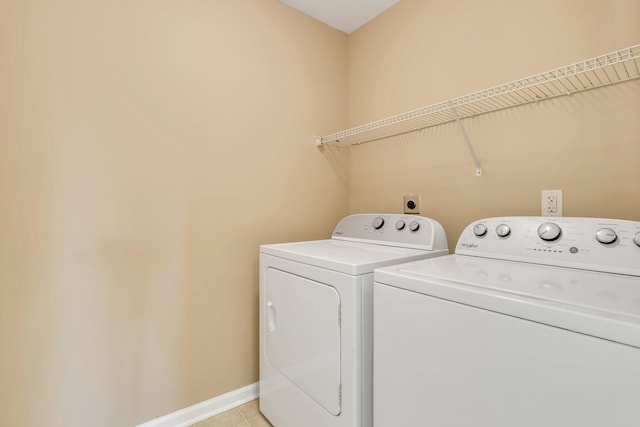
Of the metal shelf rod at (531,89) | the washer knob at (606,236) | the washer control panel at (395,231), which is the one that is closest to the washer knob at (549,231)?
the washer knob at (606,236)

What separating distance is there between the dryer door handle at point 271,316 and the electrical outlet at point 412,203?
0.96m

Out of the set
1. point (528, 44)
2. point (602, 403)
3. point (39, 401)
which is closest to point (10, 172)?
point (39, 401)

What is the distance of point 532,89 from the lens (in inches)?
50.5

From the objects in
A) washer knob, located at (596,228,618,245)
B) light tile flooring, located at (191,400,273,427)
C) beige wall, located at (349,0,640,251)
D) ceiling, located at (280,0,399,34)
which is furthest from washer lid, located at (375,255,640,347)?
ceiling, located at (280,0,399,34)

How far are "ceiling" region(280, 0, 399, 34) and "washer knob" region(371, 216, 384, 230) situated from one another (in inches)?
53.1

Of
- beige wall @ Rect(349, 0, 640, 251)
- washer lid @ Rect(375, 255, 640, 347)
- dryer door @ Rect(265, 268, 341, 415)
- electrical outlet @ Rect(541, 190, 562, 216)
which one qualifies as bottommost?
dryer door @ Rect(265, 268, 341, 415)

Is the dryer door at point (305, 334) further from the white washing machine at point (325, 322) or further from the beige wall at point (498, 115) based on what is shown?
the beige wall at point (498, 115)

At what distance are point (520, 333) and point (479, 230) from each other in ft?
2.24

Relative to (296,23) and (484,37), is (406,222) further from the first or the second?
(296,23)

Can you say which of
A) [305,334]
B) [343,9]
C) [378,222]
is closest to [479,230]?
[378,222]

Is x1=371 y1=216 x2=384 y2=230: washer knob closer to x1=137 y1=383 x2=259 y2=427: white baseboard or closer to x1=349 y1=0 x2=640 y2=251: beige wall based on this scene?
x1=349 y1=0 x2=640 y2=251: beige wall

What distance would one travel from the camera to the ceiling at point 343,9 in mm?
1881

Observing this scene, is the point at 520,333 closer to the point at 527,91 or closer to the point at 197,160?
the point at 527,91

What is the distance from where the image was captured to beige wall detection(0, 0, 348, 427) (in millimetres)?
1165
